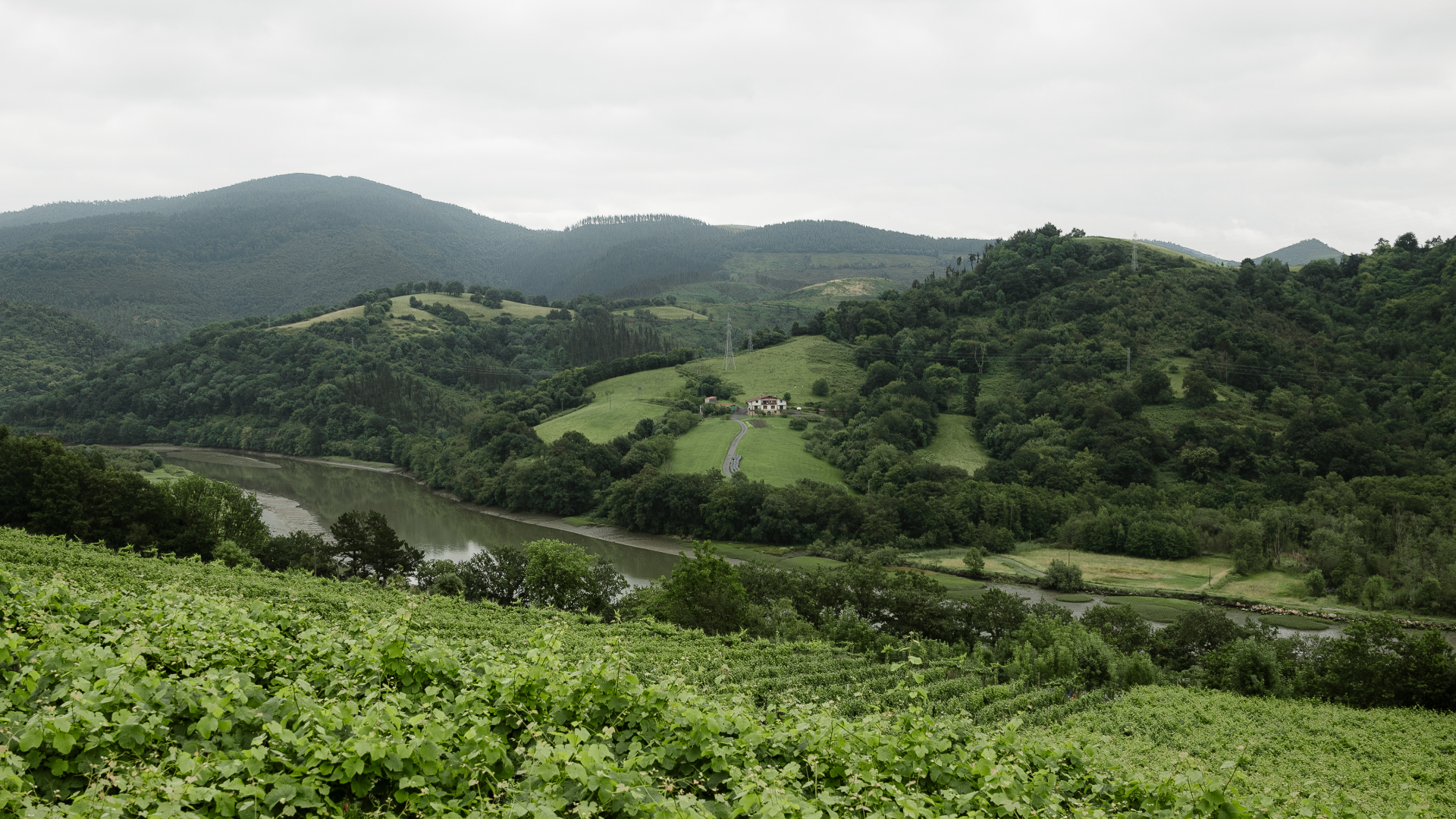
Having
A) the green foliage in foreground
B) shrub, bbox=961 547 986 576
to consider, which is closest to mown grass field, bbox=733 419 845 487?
shrub, bbox=961 547 986 576

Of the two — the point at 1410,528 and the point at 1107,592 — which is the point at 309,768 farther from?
the point at 1410,528

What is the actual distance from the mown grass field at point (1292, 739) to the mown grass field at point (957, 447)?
163 feet

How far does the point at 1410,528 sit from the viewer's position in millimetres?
50031

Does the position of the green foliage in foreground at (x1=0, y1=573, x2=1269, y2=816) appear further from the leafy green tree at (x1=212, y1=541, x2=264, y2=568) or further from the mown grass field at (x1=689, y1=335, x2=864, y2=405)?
the mown grass field at (x1=689, y1=335, x2=864, y2=405)

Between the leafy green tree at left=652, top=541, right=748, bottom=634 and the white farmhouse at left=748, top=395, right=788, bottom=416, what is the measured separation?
5624 centimetres

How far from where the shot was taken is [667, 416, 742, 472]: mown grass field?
2689 inches

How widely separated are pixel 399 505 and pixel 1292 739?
6802cm

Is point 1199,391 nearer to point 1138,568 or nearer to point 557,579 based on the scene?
point 1138,568

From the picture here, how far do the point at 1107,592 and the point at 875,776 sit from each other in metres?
46.4

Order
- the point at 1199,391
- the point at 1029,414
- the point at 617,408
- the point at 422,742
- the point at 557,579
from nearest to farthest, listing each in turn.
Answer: the point at 422,742 < the point at 557,579 < the point at 1199,391 < the point at 1029,414 < the point at 617,408

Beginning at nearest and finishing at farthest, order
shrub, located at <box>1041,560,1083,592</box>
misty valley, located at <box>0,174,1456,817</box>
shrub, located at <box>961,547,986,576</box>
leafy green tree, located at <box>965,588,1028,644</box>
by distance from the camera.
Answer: misty valley, located at <box>0,174,1456,817</box> → leafy green tree, located at <box>965,588,1028,644</box> → shrub, located at <box>1041,560,1083,592</box> → shrub, located at <box>961,547,986,576</box>

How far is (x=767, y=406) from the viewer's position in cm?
8362

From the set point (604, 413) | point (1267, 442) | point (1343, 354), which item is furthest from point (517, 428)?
point (1343, 354)

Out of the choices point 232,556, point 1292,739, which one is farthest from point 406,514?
point 1292,739
